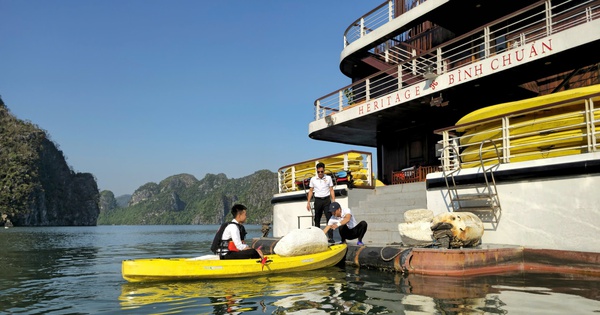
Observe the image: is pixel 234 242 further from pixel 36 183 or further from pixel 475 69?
pixel 36 183

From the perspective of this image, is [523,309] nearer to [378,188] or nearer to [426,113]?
[378,188]

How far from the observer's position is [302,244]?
10.3 m

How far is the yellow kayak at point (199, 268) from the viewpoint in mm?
8891

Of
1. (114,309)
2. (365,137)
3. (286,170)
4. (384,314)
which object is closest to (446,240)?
(384,314)

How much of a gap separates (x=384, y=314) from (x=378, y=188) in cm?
940

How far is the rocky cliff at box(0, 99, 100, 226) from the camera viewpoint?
124625 mm

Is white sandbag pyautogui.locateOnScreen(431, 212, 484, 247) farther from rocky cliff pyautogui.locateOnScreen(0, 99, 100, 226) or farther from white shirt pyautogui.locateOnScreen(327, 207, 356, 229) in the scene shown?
rocky cliff pyautogui.locateOnScreen(0, 99, 100, 226)

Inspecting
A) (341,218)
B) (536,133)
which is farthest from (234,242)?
(536,133)

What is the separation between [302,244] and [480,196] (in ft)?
13.1

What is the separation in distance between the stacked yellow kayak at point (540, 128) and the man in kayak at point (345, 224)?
9.43 feet

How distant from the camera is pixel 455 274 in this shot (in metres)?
8.66

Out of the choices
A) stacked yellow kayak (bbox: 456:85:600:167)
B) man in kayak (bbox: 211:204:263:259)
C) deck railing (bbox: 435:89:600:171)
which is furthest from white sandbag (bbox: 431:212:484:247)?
man in kayak (bbox: 211:204:263:259)

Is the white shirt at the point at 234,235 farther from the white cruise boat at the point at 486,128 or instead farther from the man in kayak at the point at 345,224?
the white cruise boat at the point at 486,128

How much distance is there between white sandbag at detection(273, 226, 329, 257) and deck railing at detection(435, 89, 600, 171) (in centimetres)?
339
